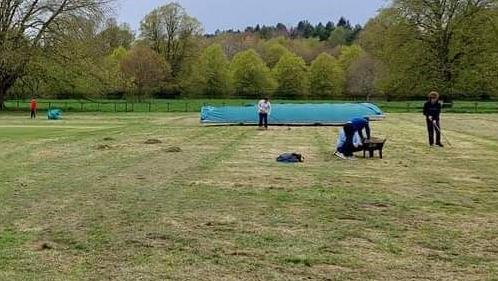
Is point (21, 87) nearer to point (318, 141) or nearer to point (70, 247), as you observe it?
point (318, 141)

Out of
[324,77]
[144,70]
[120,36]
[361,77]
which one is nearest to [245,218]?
[144,70]

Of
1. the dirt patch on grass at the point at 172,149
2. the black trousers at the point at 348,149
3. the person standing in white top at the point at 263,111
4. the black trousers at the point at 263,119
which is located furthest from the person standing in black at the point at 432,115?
the black trousers at the point at 263,119

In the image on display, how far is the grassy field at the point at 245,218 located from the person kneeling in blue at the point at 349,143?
461mm

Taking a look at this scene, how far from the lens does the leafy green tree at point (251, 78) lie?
2948 inches

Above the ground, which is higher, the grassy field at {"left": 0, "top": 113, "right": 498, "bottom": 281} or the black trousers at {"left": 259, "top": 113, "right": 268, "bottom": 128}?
the black trousers at {"left": 259, "top": 113, "right": 268, "bottom": 128}

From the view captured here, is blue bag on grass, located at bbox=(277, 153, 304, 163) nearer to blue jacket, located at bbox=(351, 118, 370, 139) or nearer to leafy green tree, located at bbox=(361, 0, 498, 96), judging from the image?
blue jacket, located at bbox=(351, 118, 370, 139)

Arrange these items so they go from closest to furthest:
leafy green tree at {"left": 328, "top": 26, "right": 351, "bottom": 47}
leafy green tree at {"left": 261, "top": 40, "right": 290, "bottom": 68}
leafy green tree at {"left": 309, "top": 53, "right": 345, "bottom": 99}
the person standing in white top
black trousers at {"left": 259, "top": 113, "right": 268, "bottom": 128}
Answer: the person standing in white top → black trousers at {"left": 259, "top": 113, "right": 268, "bottom": 128} → leafy green tree at {"left": 309, "top": 53, "right": 345, "bottom": 99} → leafy green tree at {"left": 261, "top": 40, "right": 290, "bottom": 68} → leafy green tree at {"left": 328, "top": 26, "right": 351, "bottom": 47}

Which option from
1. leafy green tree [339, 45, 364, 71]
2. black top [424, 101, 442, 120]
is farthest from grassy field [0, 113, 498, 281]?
leafy green tree [339, 45, 364, 71]

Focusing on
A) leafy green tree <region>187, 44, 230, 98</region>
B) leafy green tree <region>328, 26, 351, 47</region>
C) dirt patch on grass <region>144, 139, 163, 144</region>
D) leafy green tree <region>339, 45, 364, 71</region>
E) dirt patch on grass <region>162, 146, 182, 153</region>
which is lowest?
dirt patch on grass <region>144, 139, 163, 144</region>

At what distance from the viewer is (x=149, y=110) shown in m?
51.1

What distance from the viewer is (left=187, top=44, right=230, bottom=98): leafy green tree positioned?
7494cm

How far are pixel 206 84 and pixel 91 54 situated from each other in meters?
27.2

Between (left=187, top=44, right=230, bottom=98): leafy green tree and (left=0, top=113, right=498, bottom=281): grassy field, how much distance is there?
59.3 m

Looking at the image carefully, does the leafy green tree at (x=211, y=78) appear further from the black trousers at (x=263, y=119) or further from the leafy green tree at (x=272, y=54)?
the black trousers at (x=263, y=119)
